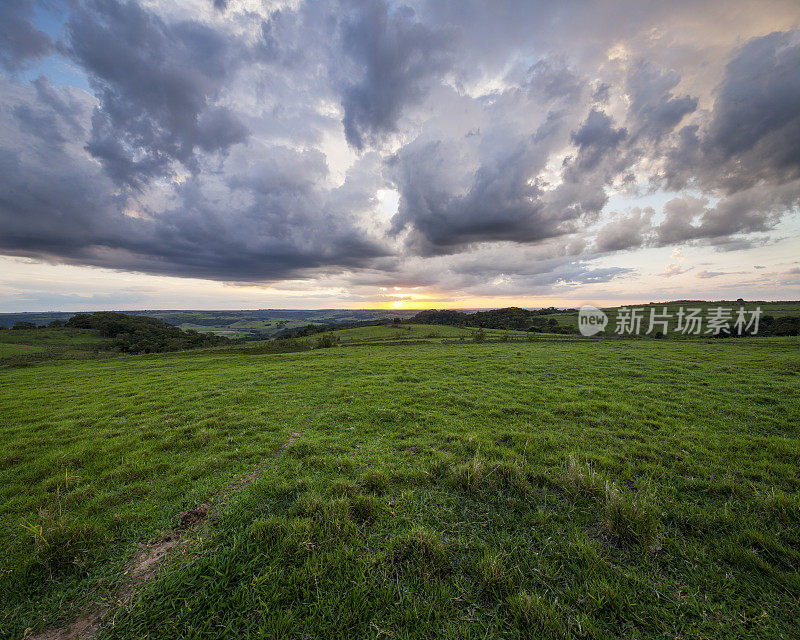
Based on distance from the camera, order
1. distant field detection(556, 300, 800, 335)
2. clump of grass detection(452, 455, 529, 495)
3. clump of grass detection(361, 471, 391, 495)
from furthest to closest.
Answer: distant field detection(556, 300, 800, 335) → clump of grass detection(361, 471, 391, 495) → clump of grass detection(452, 455, 529, 495)

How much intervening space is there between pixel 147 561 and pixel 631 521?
315 inches

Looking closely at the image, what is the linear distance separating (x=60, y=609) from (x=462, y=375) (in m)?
17.7

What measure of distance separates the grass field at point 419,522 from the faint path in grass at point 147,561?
3.5 inches

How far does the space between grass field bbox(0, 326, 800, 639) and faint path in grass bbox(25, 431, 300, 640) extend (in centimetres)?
9

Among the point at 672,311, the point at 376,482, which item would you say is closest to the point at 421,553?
the point at 376,482

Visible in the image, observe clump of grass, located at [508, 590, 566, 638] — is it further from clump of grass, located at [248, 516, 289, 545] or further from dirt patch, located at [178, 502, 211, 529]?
dirt patch, located at [178, 502, 211, 529]

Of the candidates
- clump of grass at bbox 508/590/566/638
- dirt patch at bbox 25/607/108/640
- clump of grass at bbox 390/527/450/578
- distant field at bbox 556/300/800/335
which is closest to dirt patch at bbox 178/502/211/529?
dirt patch at bbox 25/607/108/640

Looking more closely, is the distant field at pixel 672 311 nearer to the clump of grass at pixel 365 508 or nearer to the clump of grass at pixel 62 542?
the clump of grass at pixel 365 508

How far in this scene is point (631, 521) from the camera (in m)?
4.56

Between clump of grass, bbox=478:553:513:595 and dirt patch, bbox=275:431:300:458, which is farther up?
clump of grass, bbox=478:553:513:595

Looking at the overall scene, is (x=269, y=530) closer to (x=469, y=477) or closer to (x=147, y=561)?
(x=147, y=561)

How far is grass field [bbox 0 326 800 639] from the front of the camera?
11.2 feet

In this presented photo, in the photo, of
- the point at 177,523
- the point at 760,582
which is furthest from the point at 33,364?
the point at 760,582

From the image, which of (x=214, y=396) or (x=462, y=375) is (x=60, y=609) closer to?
(x=214, y=396)
